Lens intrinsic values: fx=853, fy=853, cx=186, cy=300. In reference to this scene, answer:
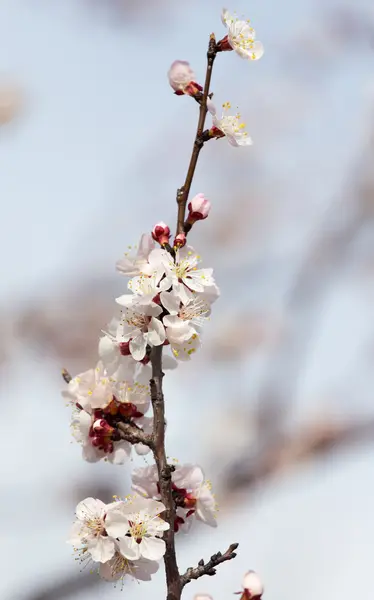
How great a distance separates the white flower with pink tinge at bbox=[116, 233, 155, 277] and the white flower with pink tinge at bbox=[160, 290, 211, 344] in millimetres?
110

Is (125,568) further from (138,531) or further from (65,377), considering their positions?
(65,377)

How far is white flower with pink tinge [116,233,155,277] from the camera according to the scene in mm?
1470

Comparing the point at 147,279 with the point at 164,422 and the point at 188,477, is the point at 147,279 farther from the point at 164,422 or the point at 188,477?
the point at 188,477

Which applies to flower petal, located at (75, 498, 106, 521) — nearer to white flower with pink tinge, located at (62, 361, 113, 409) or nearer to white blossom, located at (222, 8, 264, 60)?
white flower with pink tinge, located at (62, 361, 113, 409)

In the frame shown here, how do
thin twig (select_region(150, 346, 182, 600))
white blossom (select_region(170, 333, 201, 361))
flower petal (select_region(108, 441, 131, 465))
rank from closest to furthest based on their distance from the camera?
thin twig (select_region(150, 346, 182, 600)), white blossom (select_region(170, 333, 201, 361)), flower petal (select_region(108, 441, 131, 465))

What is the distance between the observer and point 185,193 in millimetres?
1446

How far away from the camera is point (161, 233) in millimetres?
1457

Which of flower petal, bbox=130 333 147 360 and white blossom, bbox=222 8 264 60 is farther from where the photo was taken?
white blossom, bbox=222 8 264 60

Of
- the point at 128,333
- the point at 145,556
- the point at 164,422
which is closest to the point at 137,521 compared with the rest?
the point at 145,556

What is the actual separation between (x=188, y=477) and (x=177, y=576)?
Result: 222 mm

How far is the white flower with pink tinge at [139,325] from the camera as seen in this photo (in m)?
1.36

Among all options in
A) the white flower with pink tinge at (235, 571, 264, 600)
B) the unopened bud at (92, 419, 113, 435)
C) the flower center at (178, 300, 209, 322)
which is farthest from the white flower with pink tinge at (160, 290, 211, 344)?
the white flower with pink tinge at (235, 571, 264, 600)

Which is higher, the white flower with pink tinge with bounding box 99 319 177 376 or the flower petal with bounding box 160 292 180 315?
the white flower with pink tinge with bounding box 99 319 177 376

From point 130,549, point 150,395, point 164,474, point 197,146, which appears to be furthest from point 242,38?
point 130,549
